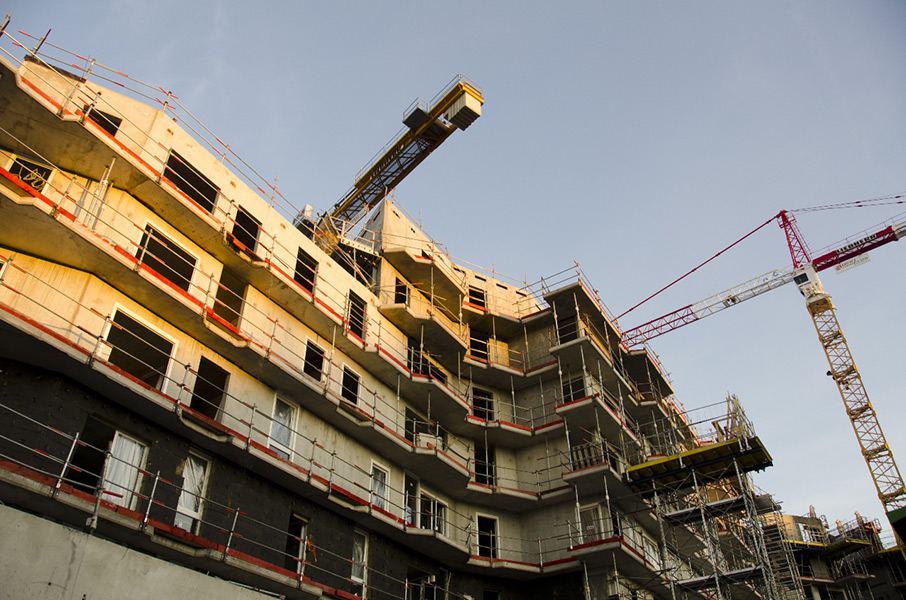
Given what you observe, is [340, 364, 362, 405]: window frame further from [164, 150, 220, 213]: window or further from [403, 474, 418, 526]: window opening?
[164, 150, 220, 213]: window

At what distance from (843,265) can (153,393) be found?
6647cm

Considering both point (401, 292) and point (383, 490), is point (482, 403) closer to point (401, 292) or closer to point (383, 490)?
point (401, 292)

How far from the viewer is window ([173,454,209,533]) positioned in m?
17.3

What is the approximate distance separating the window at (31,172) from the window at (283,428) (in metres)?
9.13

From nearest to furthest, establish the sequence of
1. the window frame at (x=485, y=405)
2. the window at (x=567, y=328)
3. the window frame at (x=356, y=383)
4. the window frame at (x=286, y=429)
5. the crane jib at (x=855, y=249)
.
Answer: the window frame at (x=286, y=429), the window frame at (x=356, y=383), the window frame at (x=485, y=405), the window at (x=567, y=328), the crane jib at (x=855, y=249)

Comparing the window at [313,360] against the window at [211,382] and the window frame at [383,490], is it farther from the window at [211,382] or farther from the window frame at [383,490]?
the window at [211,382]

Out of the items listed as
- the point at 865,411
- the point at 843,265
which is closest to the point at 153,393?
the point at 865,411

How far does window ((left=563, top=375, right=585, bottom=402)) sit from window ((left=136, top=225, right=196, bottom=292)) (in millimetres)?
17975

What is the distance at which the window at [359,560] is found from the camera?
21.9 meters

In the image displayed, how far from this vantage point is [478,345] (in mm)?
34906

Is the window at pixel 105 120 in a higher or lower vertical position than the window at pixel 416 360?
higher

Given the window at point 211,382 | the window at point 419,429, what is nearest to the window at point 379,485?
the window at point 419,429

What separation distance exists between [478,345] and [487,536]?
9561 mm

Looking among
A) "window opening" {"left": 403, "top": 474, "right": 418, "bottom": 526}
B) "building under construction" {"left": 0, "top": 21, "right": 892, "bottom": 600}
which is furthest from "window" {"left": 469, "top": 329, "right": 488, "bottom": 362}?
"window opening" {"left": 403, "top": 474, "right": 418, "bottom": 526}
